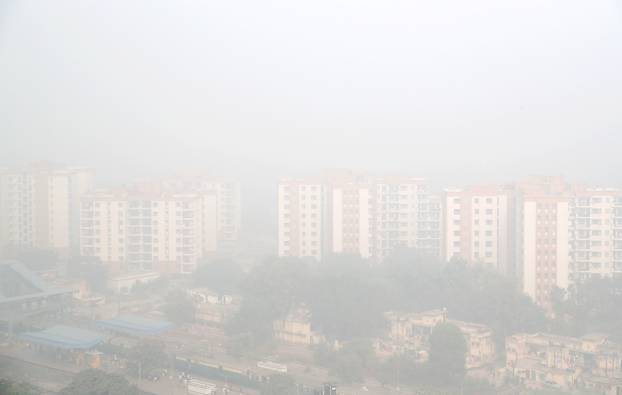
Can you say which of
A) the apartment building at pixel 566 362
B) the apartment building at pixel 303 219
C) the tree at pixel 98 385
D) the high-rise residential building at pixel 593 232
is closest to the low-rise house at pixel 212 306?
the apartment building at pixel 303 219

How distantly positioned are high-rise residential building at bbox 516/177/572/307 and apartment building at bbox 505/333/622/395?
1419 millimetres

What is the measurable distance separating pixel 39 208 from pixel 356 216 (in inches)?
189

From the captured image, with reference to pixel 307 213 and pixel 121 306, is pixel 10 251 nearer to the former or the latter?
pixel 121 306

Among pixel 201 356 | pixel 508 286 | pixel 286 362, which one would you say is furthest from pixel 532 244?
pixel 201 356

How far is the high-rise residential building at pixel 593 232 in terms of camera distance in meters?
8.23

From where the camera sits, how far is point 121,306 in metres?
8.54

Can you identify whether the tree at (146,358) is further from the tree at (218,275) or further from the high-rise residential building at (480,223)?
the high-rise residential building at (480,223)

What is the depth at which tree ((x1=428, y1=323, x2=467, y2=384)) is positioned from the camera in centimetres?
593

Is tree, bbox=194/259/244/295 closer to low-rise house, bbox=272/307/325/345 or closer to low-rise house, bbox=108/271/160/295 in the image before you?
low-rise house, bbox=108/271/160/295

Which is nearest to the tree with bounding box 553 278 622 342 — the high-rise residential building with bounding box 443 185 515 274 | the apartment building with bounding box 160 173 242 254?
the high-rise residential building with bounding box 443 185 515 274

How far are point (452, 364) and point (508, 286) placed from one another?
5.14 feet

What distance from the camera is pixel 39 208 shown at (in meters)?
11.2

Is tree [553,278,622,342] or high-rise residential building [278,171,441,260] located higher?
high-rise residential building [278,171,441,260]

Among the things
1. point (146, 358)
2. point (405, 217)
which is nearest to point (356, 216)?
point (405, 217)
